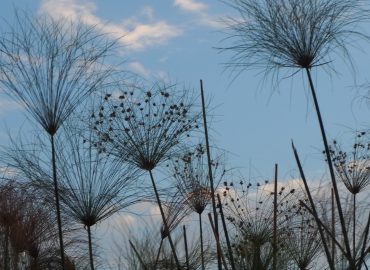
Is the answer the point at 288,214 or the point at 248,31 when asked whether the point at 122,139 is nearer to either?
the point at 248,31

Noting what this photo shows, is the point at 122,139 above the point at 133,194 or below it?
above

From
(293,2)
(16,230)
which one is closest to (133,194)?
(16,230)

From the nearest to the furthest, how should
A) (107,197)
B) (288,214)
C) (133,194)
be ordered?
(107,197), (133,194), (288,214)

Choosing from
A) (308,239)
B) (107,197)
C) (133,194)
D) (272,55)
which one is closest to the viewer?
(272,55)

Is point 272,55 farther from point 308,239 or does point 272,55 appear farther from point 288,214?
point 288,214

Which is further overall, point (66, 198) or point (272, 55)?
point (66, 198)

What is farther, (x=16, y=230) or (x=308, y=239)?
(x=308, y=239)

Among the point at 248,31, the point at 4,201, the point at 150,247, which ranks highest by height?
the point at 248,31

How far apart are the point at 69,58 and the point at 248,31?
125cm

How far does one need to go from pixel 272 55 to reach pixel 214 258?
123 inches

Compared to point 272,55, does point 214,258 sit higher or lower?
lower

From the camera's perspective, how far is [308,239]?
4.66 m

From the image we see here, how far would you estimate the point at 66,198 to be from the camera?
3.74 meters

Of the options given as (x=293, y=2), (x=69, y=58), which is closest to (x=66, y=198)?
(x=69, y=58)
